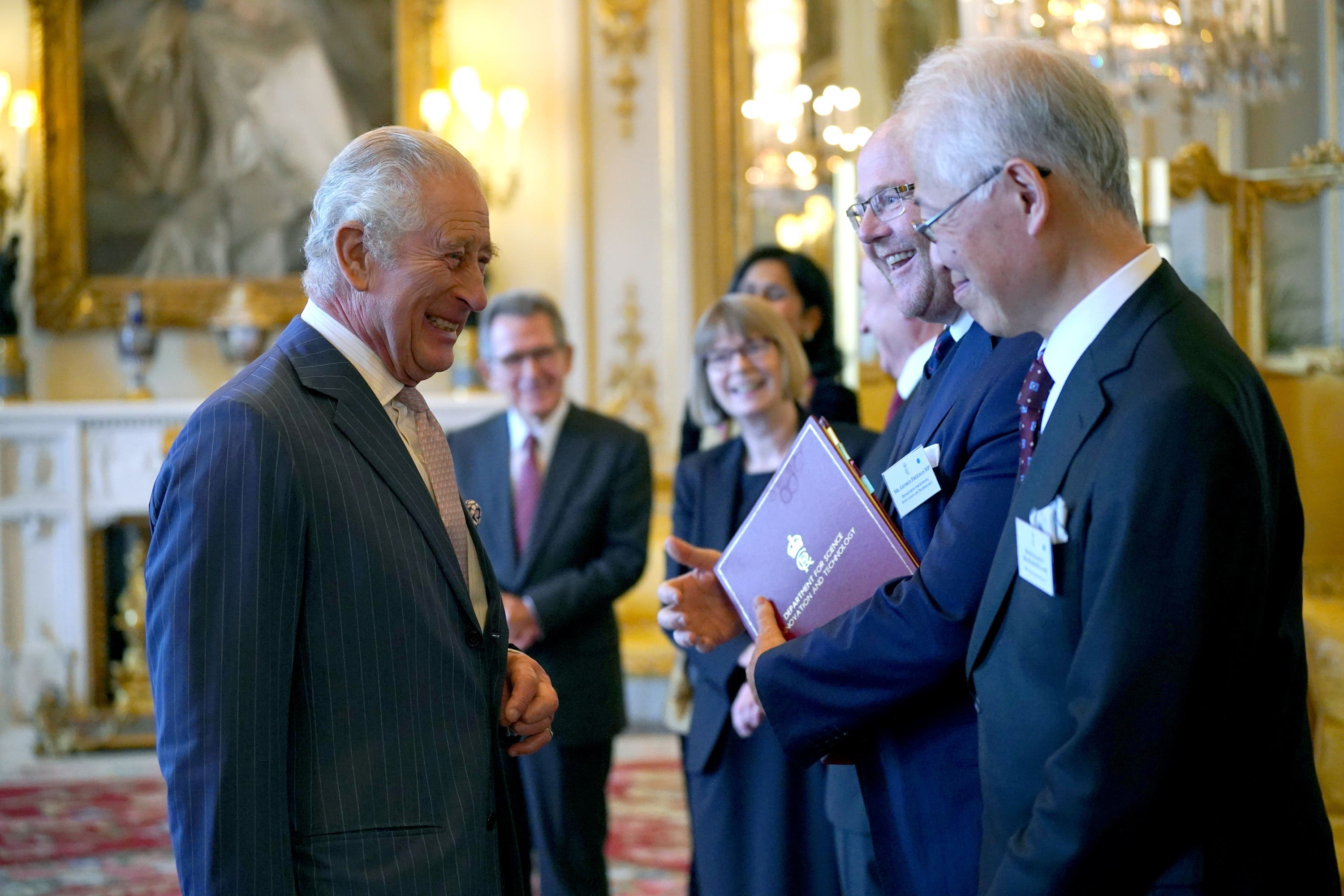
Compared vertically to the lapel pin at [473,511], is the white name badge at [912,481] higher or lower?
higher

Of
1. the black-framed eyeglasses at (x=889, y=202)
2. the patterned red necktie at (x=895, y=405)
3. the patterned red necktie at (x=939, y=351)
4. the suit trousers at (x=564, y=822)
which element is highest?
the black-framed eyeglasses at (x=889, y=202)

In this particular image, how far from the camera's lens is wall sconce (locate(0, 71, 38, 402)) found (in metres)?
6.41

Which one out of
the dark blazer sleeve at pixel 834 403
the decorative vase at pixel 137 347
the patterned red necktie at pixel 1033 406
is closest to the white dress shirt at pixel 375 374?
the patterned red necktie at pixel 1033 406

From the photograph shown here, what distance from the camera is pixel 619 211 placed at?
680 cm

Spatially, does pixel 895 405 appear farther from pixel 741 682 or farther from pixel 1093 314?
pixel 1093 314

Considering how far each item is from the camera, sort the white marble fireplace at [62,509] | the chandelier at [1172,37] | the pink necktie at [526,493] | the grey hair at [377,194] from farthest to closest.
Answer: the white marble fireplace at [62,509]
the chandelier at [1172,37]
the pink necktie at [526,493]
the grey hair at [377,194]

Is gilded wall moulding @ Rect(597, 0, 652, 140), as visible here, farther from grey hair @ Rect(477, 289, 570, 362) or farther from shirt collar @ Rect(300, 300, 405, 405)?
shirt collar @ Rect(300, 300, 405, 405)

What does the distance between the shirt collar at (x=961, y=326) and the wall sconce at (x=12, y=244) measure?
5.83 m

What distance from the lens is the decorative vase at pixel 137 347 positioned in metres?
6.48

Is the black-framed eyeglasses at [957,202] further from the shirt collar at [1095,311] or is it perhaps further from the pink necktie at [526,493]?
the pink necktie at [526,493]

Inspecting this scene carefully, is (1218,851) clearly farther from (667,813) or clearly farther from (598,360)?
(598,360)

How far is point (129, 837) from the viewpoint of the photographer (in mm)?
4777

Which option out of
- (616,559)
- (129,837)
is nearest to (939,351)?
(616,559)

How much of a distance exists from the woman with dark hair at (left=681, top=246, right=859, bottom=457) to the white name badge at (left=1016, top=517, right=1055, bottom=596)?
2422 millimetres
